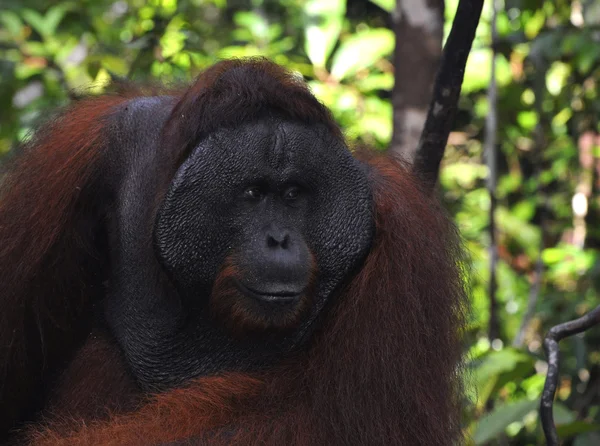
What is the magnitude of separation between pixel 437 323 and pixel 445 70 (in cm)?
70

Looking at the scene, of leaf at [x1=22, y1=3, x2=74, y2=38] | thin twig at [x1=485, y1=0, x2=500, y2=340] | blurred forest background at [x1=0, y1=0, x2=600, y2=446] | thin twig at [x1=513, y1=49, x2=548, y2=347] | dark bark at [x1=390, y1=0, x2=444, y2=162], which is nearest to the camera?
dark bark at [x1=390, y1=0, x2=444, y2=162]

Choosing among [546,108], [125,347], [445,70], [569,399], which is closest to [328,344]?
[125,347]

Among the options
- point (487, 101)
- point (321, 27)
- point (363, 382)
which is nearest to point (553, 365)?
point (363, 382)

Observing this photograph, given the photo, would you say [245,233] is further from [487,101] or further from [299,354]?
[487,101]

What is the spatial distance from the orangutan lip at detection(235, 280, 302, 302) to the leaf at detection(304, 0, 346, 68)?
2.28m

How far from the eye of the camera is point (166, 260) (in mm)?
2145

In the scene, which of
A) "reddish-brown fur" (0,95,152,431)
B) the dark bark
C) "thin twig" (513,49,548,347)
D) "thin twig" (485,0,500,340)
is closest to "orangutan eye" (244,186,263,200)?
"reddish-brown fur" (0,95,152,431)

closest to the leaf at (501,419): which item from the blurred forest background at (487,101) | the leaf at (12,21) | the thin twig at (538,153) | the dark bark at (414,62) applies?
the blurred forest background at (487,101)

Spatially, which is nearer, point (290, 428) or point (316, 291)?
point (290, 428)

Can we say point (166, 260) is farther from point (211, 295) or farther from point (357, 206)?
point (357, 206)

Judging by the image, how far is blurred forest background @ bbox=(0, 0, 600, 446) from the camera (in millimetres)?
3906

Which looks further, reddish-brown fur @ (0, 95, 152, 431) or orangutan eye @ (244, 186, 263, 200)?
reddish-brown fur @ (0, 95, 152, 431)

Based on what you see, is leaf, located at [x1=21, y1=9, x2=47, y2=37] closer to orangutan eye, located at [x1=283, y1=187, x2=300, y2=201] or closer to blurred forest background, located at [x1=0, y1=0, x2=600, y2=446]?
blurred forest background, located at [x1=0, y1=0, x2=600, y2=446]

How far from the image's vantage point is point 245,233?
2.06m
